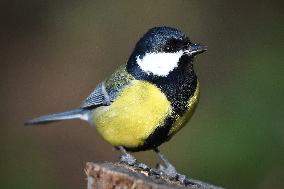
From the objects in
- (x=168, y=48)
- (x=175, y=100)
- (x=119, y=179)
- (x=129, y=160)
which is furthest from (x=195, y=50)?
(x=119, y=179)

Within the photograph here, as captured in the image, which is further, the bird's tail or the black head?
the bird's tail

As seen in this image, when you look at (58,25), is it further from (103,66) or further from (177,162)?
(177,162)

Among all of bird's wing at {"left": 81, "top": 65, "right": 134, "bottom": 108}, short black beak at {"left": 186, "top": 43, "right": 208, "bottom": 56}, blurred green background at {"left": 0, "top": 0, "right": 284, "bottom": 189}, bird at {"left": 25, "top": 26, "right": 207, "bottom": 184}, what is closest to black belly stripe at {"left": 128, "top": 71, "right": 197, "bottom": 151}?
→ bird at {"left": 25, "top": 26, "right": 207, "bottom": 184}

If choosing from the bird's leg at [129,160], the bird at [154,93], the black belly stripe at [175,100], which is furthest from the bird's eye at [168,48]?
the bird's leg at [129,160]

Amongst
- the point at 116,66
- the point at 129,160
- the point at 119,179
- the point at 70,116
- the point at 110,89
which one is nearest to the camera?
the point at 119,179

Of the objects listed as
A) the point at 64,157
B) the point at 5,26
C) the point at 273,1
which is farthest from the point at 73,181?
the point at 273,1

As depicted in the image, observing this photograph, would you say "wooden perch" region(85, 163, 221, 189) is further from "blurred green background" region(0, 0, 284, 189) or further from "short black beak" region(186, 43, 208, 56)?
"blurred green background" region(0, 0, 284, 189)

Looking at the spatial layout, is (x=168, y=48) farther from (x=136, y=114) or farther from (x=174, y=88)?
(x=136, y=114)
